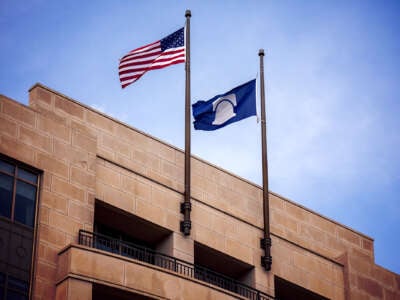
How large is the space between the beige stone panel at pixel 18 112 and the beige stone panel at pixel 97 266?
15.9 feet

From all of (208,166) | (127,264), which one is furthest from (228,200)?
(127,264)

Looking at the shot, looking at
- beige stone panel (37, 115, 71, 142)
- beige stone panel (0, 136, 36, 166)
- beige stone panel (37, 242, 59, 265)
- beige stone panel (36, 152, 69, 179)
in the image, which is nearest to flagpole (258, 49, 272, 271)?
beige stone panel (37, 115, 71, 142)

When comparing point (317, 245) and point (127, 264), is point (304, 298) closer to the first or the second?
point (317, 245)

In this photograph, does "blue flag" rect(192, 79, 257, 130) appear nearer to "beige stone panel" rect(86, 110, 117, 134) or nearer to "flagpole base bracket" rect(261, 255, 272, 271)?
"beige stone panel" rect(86, 110, 117, 134)

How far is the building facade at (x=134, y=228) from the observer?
126 feet

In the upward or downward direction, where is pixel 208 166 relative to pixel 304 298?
upward

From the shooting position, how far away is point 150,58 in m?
45.3

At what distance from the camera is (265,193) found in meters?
46.3

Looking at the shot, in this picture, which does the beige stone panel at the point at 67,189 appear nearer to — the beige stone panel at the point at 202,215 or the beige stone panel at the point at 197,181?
the beige stone panel at the point at 202,215

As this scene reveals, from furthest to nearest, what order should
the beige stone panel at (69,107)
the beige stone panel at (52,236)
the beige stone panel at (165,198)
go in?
the beige stone panel at (165,198), the beige stone panel at (69,107), the beige stone panel at (52,236)

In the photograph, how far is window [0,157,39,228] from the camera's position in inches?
1518

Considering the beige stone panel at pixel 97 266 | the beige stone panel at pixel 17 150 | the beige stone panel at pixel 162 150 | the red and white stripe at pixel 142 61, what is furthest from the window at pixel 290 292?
the beige stone panel at pixel 17 150

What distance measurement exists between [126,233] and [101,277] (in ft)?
17.5

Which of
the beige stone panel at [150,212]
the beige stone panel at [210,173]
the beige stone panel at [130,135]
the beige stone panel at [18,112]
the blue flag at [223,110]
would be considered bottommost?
the beige stone panel at [150,212]
